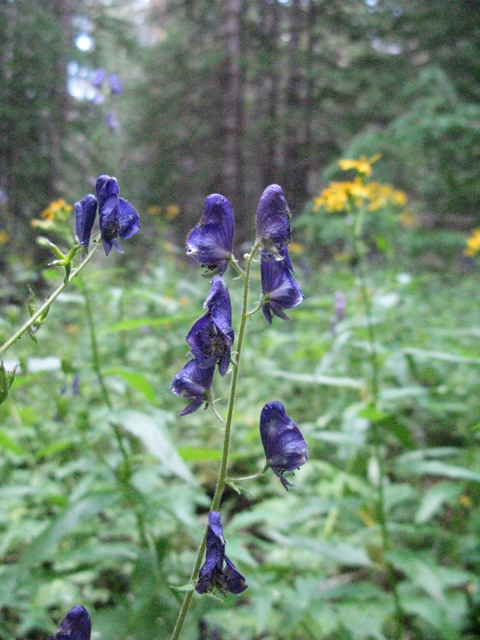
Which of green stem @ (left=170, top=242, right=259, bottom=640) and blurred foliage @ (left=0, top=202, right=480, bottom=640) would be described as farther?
→ blurred foliage @ (left=0, top=202, right=480, bottom=640)

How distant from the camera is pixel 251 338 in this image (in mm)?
5406

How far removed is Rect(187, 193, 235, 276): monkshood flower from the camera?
0.95 meters

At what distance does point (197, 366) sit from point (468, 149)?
723cm

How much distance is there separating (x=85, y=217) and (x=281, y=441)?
23.5 inches

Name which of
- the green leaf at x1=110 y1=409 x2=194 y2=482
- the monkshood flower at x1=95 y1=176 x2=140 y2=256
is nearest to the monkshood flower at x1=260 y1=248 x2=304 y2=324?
the monkshood flower at x1=95 y1=176 x2=140 y2=256

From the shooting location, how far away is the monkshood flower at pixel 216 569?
2.68ft

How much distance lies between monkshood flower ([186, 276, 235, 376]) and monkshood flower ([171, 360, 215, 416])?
0.04 m

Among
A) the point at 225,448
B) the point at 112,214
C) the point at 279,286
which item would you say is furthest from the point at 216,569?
the point at 112,214

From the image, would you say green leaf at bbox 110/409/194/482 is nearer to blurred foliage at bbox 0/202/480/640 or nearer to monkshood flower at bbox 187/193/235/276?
blurred foliage at bbox 0/202/480/640

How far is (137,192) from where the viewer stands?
36.6ft

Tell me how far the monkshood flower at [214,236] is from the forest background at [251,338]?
33 centimetres

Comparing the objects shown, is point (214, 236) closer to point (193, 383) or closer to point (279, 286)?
point (279, 286)

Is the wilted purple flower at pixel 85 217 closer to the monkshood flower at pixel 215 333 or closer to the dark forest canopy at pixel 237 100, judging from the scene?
the monkshood flower at pixel 215 333

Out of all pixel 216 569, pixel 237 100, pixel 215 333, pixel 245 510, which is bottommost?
pixel 245 510
